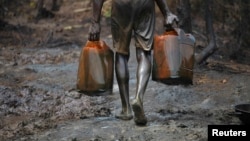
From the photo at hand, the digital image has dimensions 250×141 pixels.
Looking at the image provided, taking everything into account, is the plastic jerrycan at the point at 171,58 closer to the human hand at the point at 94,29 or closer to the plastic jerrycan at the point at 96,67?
the plastic jerrycan at the point at 96,67

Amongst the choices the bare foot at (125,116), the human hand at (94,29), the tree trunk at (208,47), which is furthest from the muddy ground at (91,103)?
the human hand at (94,29)

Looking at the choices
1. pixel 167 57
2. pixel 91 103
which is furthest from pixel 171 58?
pixel 91 103

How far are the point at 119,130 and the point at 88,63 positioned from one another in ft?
2.86

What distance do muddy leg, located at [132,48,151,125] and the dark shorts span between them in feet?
0.30

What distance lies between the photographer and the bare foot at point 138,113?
4.48 m

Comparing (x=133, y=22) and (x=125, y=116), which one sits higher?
(x=133, y=22)

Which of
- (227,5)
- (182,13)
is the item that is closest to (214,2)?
(227,5)

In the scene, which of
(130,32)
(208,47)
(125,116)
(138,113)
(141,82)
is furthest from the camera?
(208,47)

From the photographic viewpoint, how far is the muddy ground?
4.70m

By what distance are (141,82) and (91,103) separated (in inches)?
71.0

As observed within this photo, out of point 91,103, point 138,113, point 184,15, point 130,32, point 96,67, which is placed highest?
point 184,15

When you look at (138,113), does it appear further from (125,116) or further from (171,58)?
(171,58)

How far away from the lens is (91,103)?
21.1ft

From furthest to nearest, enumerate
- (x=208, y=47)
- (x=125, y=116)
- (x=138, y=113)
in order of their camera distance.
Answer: (x=208, y=47), (x=125, y=116), (x=138, y=113)
